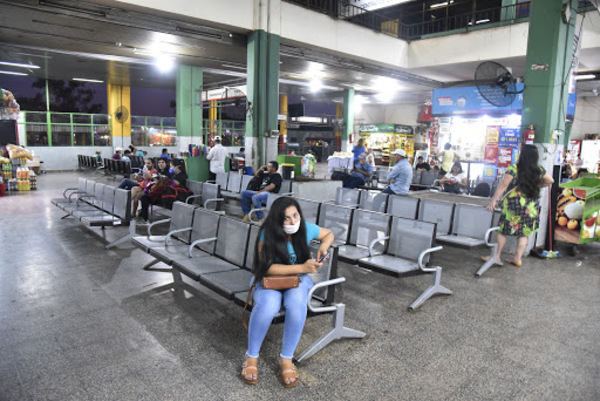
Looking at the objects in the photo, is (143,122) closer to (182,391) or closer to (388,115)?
(388,115)

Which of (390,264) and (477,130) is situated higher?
(477,130)

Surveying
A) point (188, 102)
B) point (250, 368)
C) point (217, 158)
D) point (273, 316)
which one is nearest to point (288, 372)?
point (250, 368)

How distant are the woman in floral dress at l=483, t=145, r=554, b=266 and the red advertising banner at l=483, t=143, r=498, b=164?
7.13m

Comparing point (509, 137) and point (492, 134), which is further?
point (492, 134)

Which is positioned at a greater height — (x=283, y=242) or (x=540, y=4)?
(x=540, y=4)

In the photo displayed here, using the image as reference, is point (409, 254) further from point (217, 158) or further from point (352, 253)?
point (217, 158)

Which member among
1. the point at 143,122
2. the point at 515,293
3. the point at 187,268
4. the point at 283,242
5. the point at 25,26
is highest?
the point at 25,26

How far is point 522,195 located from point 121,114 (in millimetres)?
21843

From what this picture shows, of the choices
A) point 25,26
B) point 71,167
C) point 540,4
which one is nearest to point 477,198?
point 540,4

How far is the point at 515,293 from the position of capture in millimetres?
4785

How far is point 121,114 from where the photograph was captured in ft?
74.2

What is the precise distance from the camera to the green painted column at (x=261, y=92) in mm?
10961

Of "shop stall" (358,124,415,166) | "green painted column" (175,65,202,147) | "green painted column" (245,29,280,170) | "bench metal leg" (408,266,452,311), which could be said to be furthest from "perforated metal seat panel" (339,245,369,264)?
"shop stall" (358,124,415,166)

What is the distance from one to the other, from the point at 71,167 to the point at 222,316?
21.9 m
